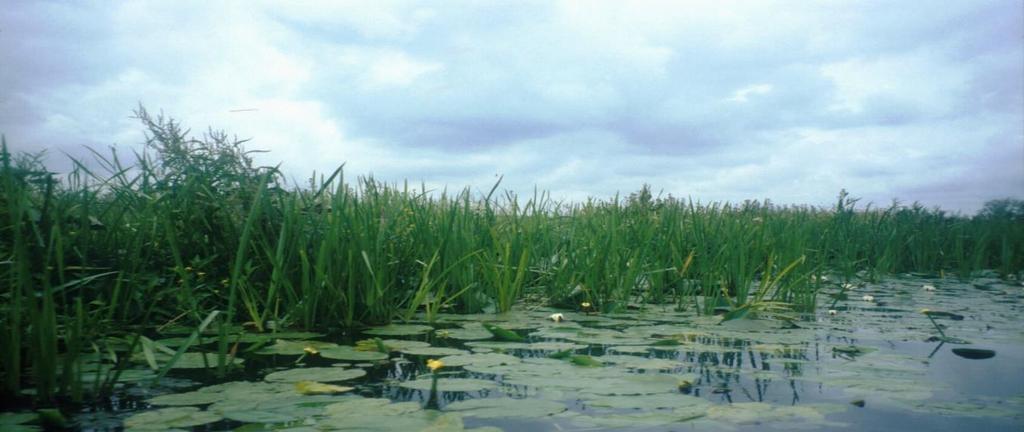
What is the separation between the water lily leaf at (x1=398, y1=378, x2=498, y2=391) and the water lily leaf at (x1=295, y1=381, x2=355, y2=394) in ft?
0.53

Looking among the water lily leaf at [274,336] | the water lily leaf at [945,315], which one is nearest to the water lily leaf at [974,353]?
the water lily leaf at [945,315]

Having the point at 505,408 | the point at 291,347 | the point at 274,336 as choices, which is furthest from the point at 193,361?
the point at 505,408

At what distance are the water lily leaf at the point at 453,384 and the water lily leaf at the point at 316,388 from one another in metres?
0.16

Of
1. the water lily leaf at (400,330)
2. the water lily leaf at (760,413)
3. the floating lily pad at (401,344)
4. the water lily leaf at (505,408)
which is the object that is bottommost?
the water lily leaf at (760,413)

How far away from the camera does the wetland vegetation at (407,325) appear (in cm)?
152

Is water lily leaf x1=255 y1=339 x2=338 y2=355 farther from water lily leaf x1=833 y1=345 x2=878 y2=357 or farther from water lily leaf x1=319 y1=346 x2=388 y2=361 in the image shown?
water lily leaf x1=833 y1=345 x2=878 y2=357

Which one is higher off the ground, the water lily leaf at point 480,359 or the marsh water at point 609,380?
the water lily leaf at point 480,359

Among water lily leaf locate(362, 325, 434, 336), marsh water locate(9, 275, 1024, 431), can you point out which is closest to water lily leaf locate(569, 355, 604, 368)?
marsh water locate(9, 275, 1024, 431)

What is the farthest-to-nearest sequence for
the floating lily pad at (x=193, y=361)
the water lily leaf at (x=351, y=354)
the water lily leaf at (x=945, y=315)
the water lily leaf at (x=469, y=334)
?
the water lily leaf at (x=945, y=315) → the water lily leaf at (x=469, y=334) → the water lily leaf at (x=351, y=354) → the floating lily pad at (x=193, y=361)

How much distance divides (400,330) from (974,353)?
6.82 ft

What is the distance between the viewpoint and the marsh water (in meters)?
1.43

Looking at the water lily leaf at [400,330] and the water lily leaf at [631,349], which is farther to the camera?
the water lily leaf at [400,330]

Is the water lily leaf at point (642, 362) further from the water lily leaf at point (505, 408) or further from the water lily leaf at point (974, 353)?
the water lily leaf at point (974, 353)

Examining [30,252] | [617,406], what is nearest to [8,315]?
[30,252]
